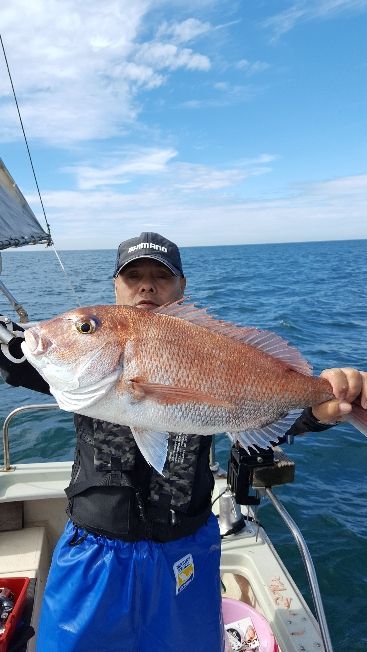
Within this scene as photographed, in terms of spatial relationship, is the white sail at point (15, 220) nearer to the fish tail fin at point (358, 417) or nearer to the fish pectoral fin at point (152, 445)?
the fish pectoral fin at point (152, 445)

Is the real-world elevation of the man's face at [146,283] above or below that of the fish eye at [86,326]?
above

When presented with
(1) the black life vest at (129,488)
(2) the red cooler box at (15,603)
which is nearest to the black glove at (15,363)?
(1) the black life vest at (129,488)

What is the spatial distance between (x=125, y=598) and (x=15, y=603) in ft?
4.62

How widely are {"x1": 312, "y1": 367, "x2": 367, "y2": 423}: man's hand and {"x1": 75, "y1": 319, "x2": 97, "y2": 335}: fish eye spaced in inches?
46.6

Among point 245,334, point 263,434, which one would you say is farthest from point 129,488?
point 245,334

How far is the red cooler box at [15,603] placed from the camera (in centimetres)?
286

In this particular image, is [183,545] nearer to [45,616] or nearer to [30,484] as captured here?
[45,616]

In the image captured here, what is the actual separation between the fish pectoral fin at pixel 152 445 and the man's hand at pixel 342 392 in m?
0.84

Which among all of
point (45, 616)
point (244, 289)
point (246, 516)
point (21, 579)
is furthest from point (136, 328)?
point (244, 289)

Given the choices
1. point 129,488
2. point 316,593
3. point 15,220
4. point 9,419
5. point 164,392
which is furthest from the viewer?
point 15,220

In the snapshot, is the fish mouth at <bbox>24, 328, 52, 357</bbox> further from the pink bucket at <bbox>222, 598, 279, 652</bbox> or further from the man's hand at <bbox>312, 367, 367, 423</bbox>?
the pink bucket at <bbox>222, 598, 279, 652</bbox>

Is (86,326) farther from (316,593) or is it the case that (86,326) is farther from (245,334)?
(316,593)

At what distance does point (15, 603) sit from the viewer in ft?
10.5

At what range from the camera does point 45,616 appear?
2.42 meters
